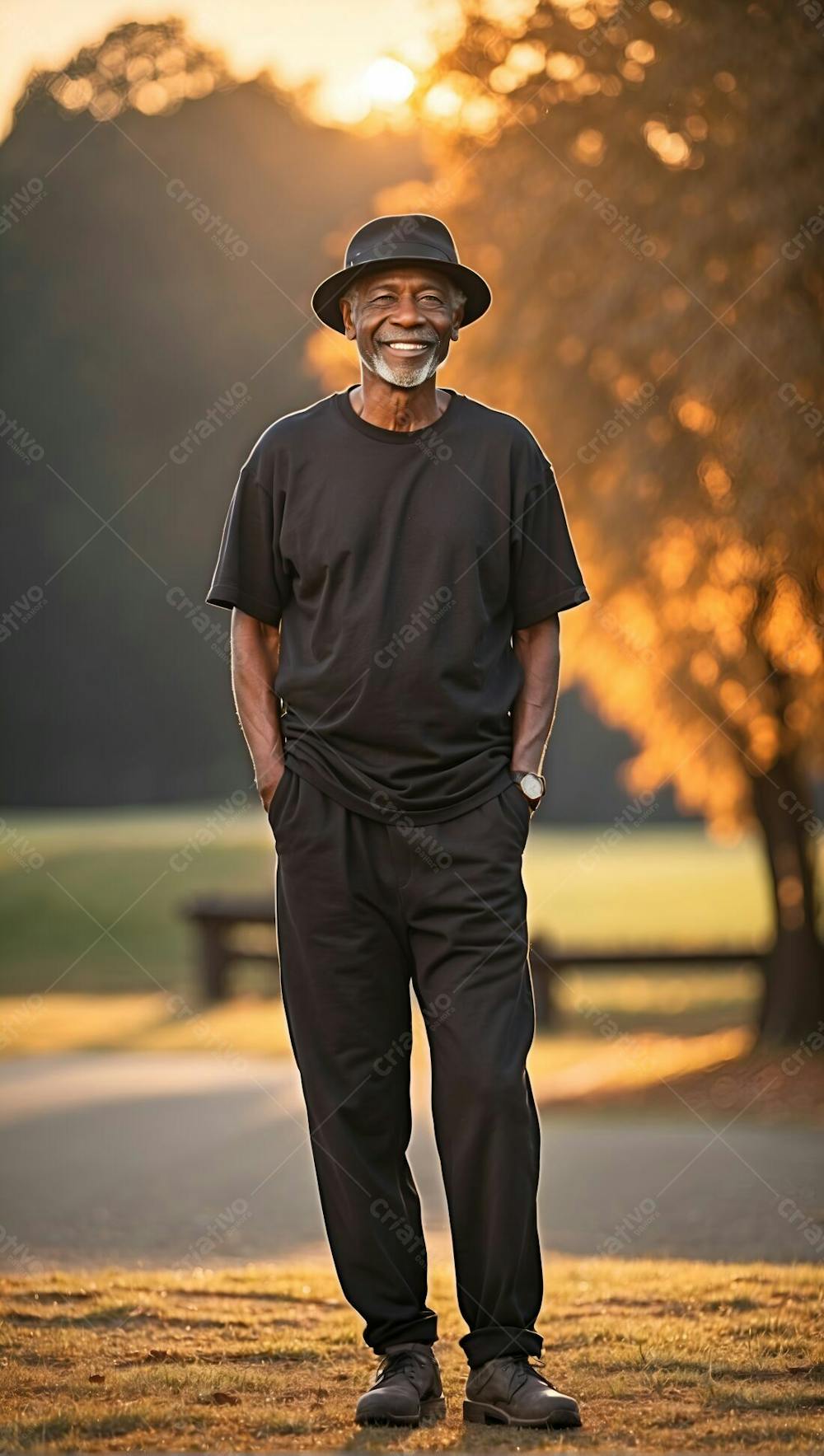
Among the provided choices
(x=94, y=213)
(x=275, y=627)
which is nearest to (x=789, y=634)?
(x=275, y=627)

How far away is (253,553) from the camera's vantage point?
13.0ft

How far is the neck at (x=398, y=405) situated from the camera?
3.89 m

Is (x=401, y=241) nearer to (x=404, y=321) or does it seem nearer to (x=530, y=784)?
(x=404, y=321)

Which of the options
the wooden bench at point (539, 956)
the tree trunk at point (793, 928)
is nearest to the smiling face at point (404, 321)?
the wooden bench at point (539, 956)

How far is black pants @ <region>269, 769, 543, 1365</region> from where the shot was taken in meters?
3.65

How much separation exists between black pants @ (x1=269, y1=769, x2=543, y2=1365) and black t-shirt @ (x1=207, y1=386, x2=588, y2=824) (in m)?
0.10

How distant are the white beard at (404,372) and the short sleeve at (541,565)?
1.15 ft

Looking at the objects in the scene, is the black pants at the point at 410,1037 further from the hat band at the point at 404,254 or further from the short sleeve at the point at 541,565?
the hat band at the point at 404,254

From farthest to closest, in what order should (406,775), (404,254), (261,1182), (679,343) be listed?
(679,343)
(261,1182)
(404,254)
(406,775)

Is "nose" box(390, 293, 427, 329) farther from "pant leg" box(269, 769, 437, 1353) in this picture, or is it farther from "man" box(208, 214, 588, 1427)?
"pant leg" box(269, 769, 437, 1353)

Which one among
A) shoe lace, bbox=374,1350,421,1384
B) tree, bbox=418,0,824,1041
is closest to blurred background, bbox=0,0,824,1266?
tree, bbox=418,0,824,1041

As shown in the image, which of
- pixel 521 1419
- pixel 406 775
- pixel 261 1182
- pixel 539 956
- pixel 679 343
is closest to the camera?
pixel 521 1419

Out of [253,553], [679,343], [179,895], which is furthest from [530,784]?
[179,895]

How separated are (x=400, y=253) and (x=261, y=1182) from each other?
5.19 m
